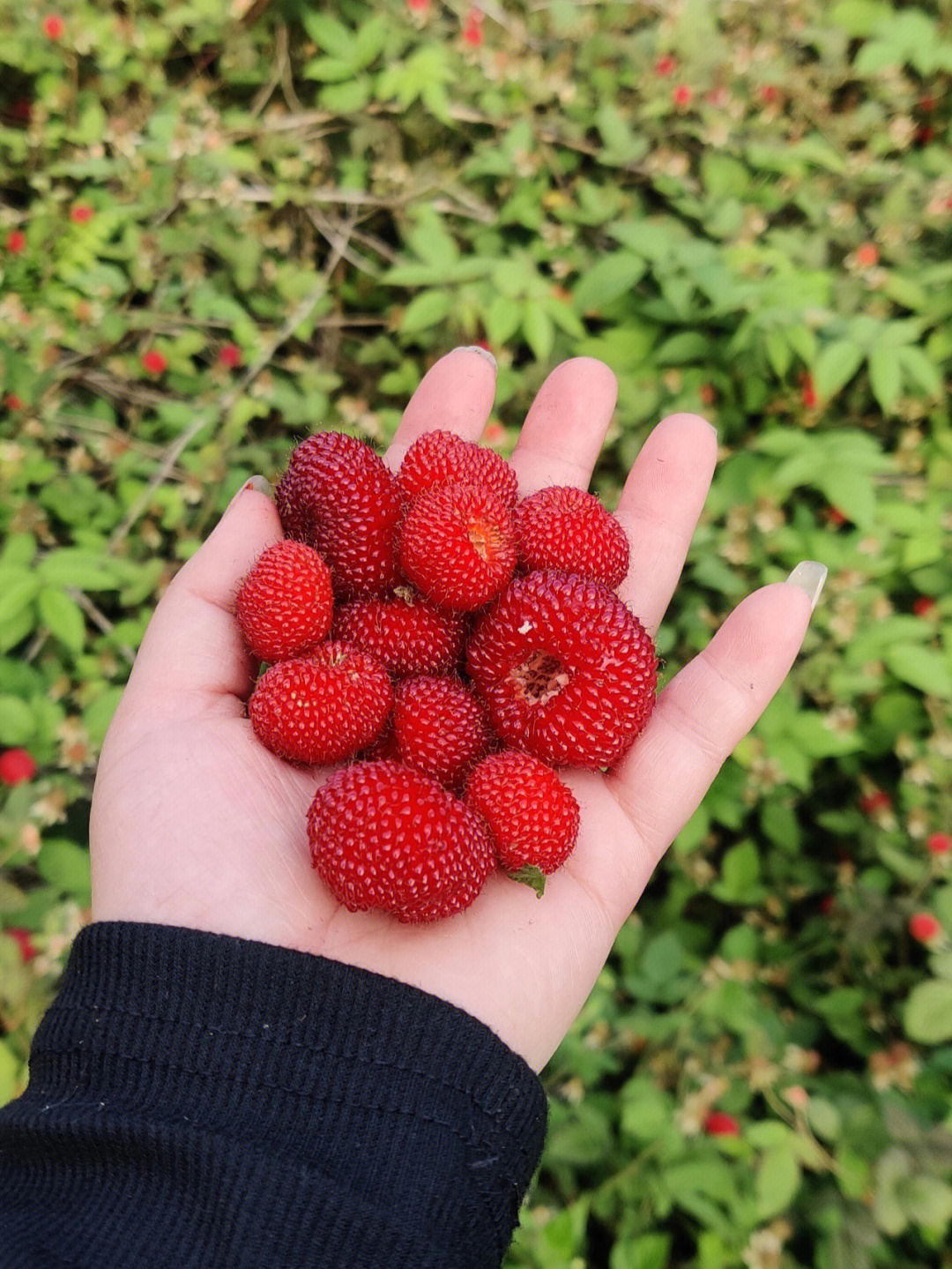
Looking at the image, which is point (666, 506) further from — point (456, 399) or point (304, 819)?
point (304, 819)

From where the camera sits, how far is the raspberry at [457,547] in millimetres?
1306

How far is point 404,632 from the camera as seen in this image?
1.35 metres

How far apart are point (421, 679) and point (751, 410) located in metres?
1.07

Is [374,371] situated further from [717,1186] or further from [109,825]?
[717,1186]

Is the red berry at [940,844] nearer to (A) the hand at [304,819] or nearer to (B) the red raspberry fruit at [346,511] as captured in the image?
(A) the hand at [304,819]

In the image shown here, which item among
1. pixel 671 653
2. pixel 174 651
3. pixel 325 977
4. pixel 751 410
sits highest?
pixel 751 410

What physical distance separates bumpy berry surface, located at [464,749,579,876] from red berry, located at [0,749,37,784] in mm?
752

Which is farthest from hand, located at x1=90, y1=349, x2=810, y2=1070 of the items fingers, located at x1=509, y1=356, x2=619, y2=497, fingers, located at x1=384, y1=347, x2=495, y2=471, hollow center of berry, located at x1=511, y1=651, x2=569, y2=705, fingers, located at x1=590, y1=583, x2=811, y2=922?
fingers, located at x1=384, y1=347, x2=495, y2=471

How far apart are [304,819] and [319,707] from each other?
0.13 meters

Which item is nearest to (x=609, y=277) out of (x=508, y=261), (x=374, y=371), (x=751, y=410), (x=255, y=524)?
(x=508, y=261)

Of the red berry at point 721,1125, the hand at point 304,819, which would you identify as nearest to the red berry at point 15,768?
the hand at point 304,819

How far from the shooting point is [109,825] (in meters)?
1.15

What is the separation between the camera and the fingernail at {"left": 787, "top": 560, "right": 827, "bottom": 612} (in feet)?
4.74

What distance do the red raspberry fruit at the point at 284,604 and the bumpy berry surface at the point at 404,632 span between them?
0.20 ft
